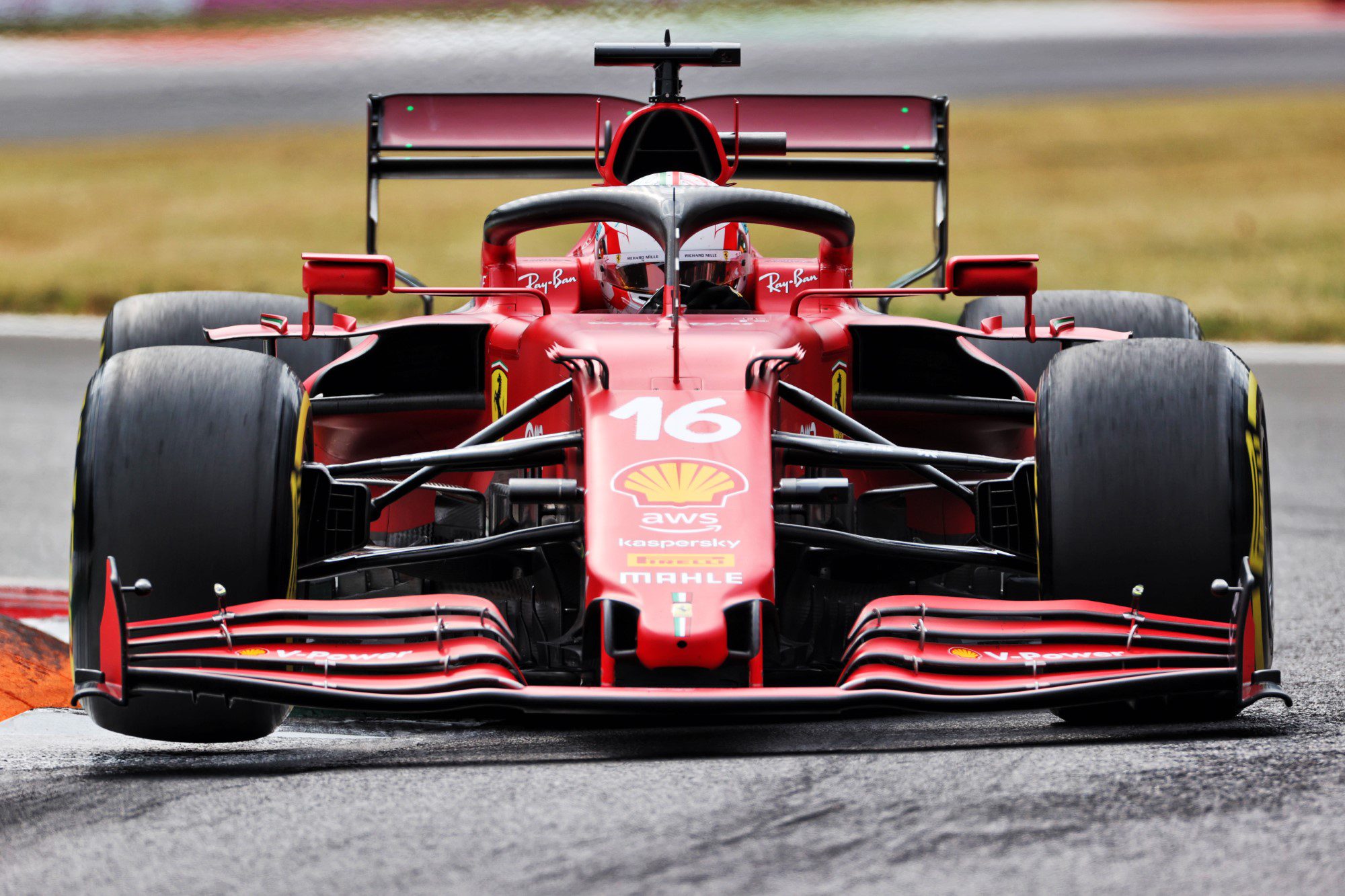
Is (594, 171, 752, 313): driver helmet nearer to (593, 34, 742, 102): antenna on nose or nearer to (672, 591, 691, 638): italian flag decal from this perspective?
(593, 34, 742, 102): antenna on nose

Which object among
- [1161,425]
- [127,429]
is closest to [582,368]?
[127,429]

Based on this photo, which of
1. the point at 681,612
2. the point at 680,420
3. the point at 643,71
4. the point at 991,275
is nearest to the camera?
the point at 681,612

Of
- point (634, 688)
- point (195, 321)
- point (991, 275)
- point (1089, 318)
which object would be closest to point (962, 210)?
point (1089, 318)

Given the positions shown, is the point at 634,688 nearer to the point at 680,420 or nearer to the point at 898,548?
the point at 680,420

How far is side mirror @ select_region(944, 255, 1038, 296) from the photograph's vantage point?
15.0 ft

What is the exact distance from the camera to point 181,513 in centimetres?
409

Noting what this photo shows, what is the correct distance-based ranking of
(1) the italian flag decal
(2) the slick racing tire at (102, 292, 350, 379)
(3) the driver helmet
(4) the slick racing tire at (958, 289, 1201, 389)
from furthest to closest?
(4) the slick racing tire at (958, 289, 1201, 389), (2) the slick racing tire at (102, 292, 350, 379), (3) the driver helmet, (1) the italian flag decal

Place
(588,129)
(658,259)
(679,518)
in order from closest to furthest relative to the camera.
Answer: (679,518) → (658,259) → (588,129)

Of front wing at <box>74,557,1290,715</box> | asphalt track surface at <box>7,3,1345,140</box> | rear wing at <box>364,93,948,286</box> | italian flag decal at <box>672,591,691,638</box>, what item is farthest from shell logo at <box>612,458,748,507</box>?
asphalt track surface at <box>7,3,1345,140</box>

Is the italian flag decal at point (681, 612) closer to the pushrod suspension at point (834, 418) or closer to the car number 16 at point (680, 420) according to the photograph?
the car number 16 at point (680, 420)

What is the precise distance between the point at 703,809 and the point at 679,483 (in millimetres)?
1008

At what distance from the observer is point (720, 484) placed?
4.09 m

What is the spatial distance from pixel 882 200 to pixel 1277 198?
15.1 feet

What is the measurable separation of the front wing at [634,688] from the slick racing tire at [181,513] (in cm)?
14
